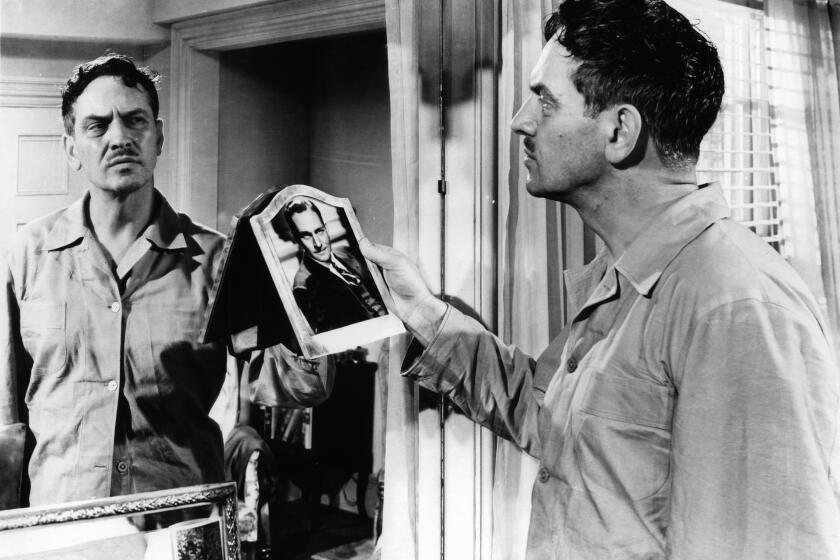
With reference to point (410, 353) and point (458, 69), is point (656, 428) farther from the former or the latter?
point (458, 69)

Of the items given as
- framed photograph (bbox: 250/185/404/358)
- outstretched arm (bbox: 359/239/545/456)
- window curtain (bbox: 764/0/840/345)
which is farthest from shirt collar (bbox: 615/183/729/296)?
window curtain (bbox: 764/0/840/345)

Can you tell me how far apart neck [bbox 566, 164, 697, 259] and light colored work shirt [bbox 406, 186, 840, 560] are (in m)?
0.06

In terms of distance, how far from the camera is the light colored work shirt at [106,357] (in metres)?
1.50

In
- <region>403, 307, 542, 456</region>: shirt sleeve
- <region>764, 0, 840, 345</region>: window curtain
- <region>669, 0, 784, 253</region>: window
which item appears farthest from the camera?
<region>764, 0, 840, 345</region>: window curtain

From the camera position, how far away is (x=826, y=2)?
2.85m

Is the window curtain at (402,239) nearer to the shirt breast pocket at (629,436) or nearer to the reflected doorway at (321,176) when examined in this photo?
the reflected doorway at (321,176)

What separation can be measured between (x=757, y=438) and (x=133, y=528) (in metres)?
1.15

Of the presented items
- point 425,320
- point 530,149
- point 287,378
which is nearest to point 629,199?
point 530,149

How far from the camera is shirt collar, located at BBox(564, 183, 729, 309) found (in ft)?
4.89

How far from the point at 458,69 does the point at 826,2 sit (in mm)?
1595

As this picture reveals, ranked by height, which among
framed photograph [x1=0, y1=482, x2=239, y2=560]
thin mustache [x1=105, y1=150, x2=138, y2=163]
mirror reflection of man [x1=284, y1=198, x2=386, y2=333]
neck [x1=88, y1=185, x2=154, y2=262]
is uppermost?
thin mustache [x1=105, y1=150, x2=138, y2=163]

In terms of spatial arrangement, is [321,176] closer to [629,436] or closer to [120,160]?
[120,160]

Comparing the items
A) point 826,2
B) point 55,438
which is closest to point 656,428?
point 55,438

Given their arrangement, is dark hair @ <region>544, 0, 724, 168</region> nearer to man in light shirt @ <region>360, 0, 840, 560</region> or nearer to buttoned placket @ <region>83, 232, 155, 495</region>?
man in light shirt @ <region>360, 0, 840, 560</region>
